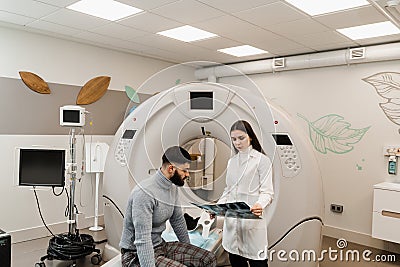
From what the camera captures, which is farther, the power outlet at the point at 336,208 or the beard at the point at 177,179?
the power outlet at the point at 336,208

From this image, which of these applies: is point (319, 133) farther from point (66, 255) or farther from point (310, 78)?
point (66, 255)

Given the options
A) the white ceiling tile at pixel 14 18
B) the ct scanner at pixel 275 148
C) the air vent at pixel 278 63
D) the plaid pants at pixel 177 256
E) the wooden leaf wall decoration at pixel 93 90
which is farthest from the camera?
the air vent at pixel 278 63

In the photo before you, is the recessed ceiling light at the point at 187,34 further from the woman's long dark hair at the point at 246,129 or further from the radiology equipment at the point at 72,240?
the woman's long dark hair at the point at 246,129

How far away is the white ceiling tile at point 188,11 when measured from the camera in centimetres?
289

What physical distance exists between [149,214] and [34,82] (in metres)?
2.73

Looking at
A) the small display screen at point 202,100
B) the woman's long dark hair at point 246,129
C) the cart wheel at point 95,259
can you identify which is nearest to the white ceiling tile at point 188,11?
the small display screen at point 202,100

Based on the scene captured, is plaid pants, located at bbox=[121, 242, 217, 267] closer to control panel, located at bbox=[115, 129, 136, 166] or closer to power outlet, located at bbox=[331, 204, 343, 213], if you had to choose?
control panel, located at bbox=[115, 129, 136, 166]

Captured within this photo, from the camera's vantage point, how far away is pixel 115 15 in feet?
Answer: 10.7

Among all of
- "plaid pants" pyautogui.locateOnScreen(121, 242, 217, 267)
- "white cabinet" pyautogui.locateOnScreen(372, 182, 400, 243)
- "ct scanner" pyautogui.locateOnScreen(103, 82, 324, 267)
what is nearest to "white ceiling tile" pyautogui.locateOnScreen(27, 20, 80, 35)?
"ct scanner" pyautogui.locateOnScreen(103, 82, 324, 267)

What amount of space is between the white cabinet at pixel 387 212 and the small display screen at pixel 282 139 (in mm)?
1672

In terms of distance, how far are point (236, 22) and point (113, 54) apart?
2.04 metres

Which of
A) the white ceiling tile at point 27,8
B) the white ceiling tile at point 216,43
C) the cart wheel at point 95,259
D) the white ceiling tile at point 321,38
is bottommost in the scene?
the cart wheel at point 95,259

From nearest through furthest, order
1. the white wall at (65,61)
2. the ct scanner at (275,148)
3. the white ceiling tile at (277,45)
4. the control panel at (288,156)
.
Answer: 1. the ct scanner at (275,148)
2. the control panel at (288,156)
3. the white wall at (65,61)
4. the white ceiling tile at (277,45)

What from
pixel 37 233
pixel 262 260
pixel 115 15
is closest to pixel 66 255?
pixel 37 233
